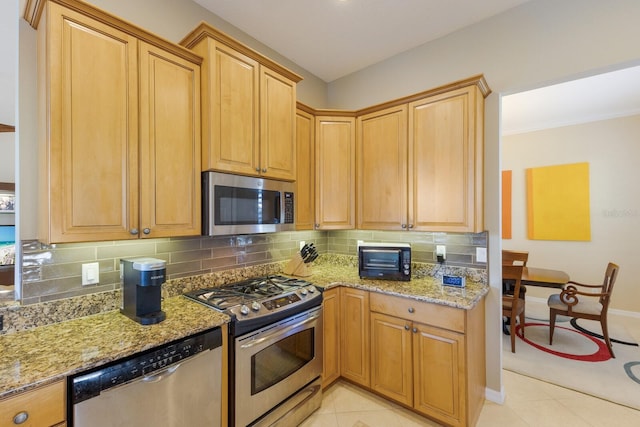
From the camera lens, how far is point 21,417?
97 centimetres

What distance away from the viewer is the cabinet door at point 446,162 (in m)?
2.12

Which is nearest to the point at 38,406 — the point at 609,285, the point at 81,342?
the point at 81,342

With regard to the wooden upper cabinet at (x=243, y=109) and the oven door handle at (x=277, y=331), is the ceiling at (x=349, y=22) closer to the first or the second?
the wooden upper cabinet at (x=243, y=109)

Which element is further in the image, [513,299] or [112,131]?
[513,299]

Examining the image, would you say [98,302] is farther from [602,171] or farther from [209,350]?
[602,171]

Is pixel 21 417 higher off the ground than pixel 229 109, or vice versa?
pixel 229 109

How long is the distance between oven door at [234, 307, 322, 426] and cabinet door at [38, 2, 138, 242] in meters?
0.97

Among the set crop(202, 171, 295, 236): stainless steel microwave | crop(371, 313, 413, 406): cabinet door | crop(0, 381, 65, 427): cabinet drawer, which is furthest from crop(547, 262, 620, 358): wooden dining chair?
crop(0, 381, 65, 427): cabinet drawer

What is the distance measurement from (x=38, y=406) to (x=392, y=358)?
202cm

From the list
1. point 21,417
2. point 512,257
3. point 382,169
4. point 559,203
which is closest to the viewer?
point 21,417

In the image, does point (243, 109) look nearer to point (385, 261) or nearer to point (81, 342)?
point (81, 342)

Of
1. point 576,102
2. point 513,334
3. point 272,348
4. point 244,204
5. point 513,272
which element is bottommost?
point 513,334

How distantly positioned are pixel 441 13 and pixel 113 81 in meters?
2.38

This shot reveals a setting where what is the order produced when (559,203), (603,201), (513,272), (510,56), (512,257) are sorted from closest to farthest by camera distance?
(510,56) < (513,272) < (512,257) < (603,201) < (559,203)
